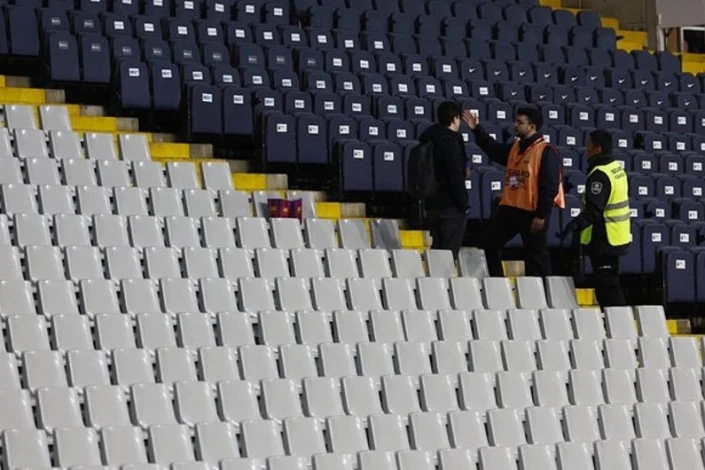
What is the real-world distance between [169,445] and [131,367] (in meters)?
0.64

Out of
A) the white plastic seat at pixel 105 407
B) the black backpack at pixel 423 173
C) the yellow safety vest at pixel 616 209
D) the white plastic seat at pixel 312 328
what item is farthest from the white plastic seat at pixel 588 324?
the white plastic seat at pixel 105 407

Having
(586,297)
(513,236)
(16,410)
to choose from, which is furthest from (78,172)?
(586,297)

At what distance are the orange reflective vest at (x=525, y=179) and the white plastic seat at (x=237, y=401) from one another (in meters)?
2.51

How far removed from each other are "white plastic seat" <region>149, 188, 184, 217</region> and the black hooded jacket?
4.36 feet

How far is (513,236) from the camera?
884 cm

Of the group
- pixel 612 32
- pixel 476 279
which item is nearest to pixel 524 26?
pixel 612 32

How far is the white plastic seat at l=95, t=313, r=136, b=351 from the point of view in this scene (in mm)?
6773

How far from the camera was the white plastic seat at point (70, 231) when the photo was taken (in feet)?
24.8

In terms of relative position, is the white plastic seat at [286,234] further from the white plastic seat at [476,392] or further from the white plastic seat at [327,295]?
the white plastic seat at [476,392]

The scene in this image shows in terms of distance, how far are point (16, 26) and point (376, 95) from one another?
7.61ft

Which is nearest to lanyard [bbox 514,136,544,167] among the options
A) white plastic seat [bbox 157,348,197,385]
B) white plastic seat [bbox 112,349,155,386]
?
white plastic seat [bbox 157,348,197,385]

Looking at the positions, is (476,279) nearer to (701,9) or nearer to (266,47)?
(266,47)

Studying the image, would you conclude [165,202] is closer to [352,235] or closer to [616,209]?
[352,235]

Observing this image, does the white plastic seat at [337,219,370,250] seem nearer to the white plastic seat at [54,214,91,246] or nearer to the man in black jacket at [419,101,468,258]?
the man in black jacket at [419,101,468,258]
